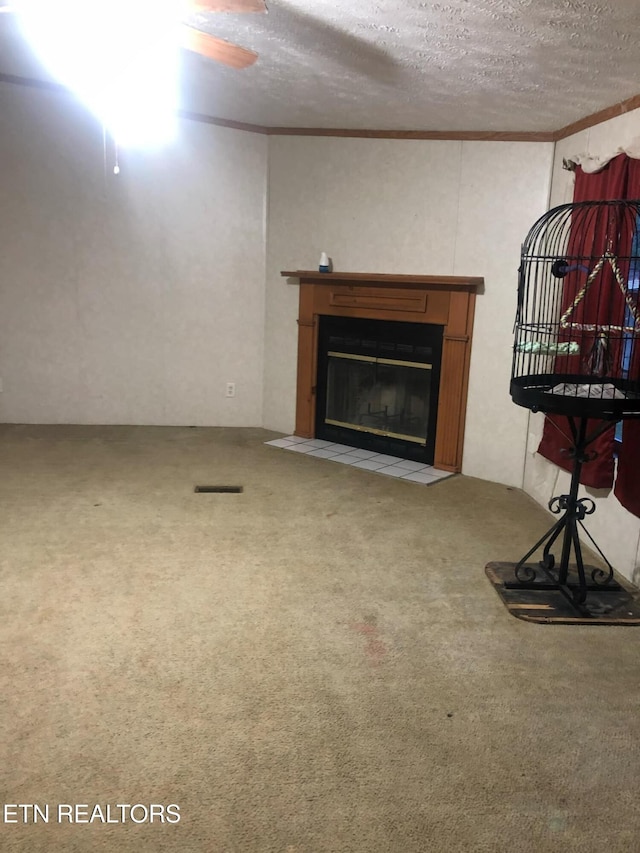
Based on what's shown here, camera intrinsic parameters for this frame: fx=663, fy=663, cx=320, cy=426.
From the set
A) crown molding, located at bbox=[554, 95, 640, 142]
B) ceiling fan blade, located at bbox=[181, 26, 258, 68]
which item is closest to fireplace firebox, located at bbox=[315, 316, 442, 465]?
crown molding, located at bbox=[554, 95, 640, 142]

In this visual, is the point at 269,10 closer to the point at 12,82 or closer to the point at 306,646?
the point at 306,646

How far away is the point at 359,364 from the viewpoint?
15.9 feet

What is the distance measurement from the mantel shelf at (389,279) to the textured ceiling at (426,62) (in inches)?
35.8

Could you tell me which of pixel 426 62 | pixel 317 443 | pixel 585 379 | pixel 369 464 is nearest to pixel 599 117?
pixel 426 62

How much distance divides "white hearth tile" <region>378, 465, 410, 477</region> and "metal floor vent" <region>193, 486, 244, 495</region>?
973 mm

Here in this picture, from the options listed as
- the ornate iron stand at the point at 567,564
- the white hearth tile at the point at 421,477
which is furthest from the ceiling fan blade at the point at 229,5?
the white hearth tile at the point at 421,477

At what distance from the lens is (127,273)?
501 centimetres

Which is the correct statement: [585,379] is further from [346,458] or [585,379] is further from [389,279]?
[346,458]

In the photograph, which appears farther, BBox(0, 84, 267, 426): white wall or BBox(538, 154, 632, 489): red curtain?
BBox(0, 84, 267, 426): white wall

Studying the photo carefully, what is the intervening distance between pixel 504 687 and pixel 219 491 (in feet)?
6.99

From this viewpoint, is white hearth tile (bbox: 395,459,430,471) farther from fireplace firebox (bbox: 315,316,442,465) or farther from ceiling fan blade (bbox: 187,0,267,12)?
ceiling fan blade (bbox: 187,0,267,12)

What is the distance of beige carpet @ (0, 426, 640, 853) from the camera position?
161 cm

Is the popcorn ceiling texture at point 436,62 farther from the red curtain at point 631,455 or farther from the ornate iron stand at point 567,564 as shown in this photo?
the ornate iron stand at point 567,564

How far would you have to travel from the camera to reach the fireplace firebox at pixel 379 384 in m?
4.54
